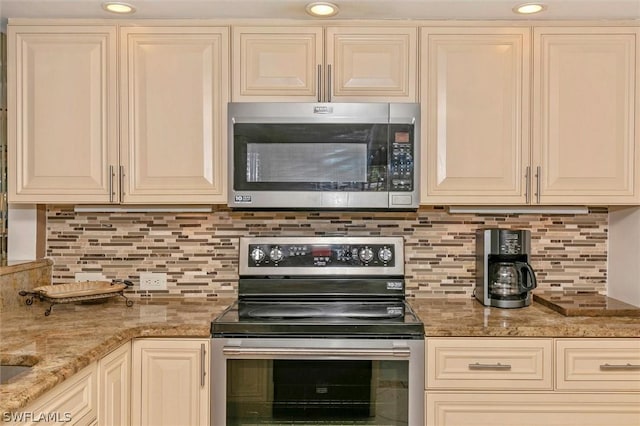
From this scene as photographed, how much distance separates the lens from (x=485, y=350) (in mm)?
1838

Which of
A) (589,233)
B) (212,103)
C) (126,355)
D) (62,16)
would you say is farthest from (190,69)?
(589,233)

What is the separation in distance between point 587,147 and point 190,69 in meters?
1.68

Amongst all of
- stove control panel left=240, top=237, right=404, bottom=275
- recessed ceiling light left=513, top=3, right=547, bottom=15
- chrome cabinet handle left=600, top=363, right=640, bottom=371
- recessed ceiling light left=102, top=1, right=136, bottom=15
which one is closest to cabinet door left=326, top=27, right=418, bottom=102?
recessed ceiling light left=513, top=3, right=547, bottom=15

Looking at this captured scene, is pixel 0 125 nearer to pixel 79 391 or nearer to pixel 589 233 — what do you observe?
pixel 79 391

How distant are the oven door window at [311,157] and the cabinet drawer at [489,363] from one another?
2.23ft

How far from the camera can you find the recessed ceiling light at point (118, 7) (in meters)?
2.00

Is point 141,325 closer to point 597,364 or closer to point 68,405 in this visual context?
point 68,405

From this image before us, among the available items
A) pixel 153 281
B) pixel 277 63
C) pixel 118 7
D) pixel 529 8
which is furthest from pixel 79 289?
pixel 529 8

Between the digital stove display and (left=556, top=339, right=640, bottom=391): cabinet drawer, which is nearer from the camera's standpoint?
(left=556, top=339, right=640, bottom=391): cabinet drawer

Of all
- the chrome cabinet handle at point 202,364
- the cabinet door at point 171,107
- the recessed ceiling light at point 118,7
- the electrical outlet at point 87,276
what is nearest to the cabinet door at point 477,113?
the cabinet door at point 171,107

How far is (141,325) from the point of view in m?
1.86

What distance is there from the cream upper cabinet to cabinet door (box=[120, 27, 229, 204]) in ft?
0.34

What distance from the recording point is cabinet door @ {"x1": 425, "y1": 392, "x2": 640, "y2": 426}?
6.04ft

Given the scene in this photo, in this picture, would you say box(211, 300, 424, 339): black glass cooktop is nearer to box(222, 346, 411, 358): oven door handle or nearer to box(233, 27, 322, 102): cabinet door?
box(222, 346, 411, 358): oven door handle
